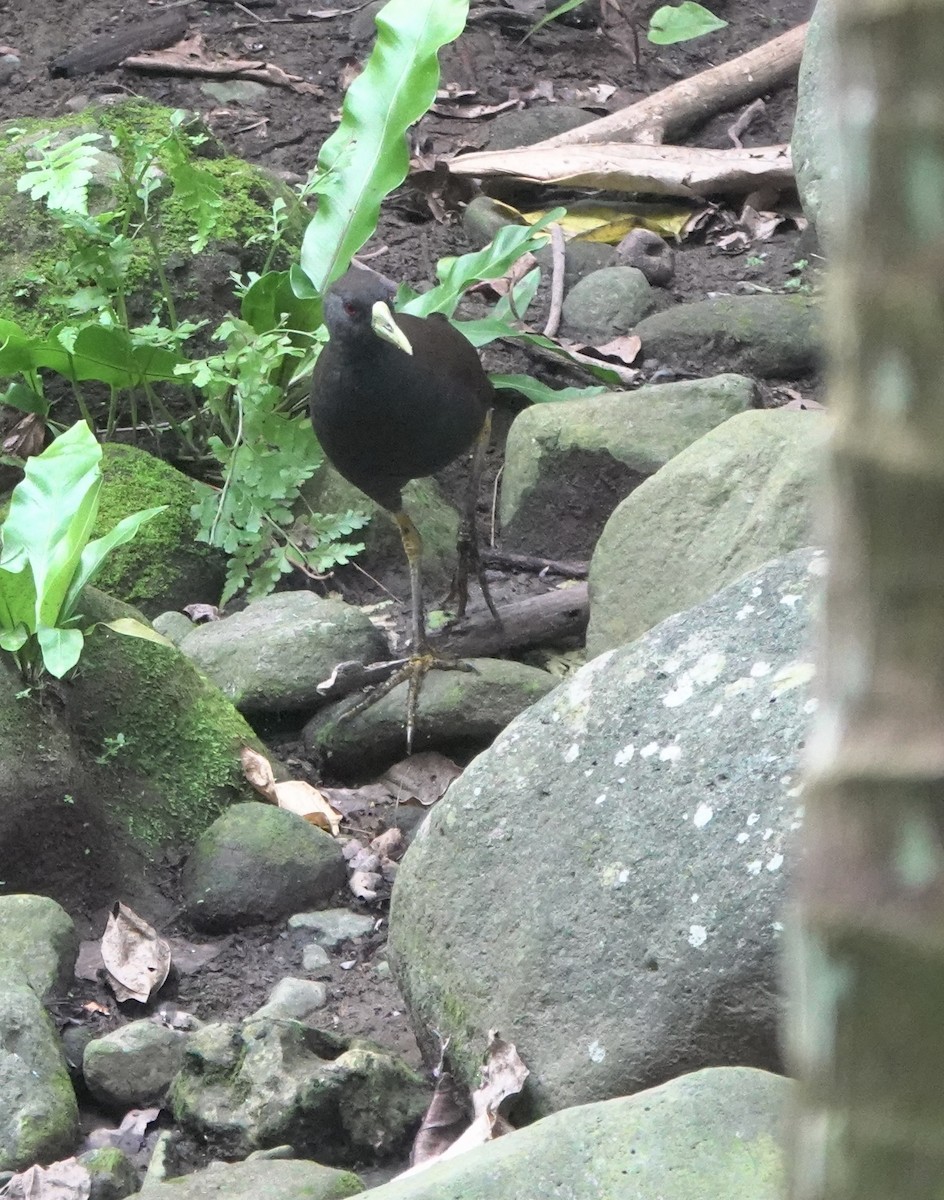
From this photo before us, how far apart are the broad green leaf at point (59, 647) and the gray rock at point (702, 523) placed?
1.52 m

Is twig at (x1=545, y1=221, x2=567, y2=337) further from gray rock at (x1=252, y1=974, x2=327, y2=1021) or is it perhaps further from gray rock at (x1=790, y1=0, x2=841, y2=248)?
gray rock at (x1=252, y1=974, x2=327, y2=1021)

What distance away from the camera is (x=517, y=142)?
26.2 ft

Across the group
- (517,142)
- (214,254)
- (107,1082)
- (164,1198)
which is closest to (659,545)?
(107,1082)

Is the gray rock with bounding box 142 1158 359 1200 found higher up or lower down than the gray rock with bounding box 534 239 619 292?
higher up

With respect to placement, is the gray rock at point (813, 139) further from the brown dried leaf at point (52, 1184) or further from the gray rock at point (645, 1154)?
the brown dried leaf at point (52, 1184)

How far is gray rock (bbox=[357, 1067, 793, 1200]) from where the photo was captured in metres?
1.97

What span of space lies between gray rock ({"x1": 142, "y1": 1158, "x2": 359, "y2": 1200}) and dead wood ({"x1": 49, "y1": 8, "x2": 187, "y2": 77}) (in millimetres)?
7049

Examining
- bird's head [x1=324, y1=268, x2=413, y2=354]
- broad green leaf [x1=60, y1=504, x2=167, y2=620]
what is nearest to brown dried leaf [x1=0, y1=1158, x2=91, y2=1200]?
broad green leaf [x1=60, y1=504, x2=167, y2=620]

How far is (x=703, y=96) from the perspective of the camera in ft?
26.6

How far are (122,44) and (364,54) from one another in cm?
140

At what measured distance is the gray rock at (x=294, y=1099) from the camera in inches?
103

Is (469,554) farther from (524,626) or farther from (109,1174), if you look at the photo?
(109,1174)

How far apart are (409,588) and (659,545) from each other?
167 centimetres

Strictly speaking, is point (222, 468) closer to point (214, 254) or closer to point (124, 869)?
point (214, 254)
